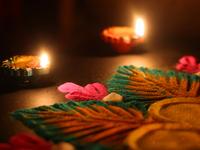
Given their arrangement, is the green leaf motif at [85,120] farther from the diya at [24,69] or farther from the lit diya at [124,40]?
the lit diya at [124,40]

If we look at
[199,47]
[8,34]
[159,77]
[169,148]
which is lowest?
[169,148]

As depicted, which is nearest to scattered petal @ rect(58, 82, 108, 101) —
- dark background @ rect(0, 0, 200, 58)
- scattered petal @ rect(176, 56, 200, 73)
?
scattered petal @ rect(176, 56, 200, 73)

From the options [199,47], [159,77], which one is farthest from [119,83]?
[199,47]

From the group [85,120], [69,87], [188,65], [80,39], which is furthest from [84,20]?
[85,120]

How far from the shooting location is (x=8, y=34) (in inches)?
53.0

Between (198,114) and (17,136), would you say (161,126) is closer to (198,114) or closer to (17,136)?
(198,114)

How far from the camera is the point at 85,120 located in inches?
20.4

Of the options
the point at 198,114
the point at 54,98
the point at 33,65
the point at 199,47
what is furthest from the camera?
the point at 199,47

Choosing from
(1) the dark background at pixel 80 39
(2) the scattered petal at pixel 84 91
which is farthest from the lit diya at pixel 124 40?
(2) the scattered petal at pixel 84 91

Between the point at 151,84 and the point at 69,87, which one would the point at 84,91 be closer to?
the point at 69,87

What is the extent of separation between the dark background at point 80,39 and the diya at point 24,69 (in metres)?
0.05

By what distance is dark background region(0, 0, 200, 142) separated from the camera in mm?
706

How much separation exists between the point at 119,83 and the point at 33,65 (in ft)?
1.06

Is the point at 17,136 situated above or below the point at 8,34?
below
